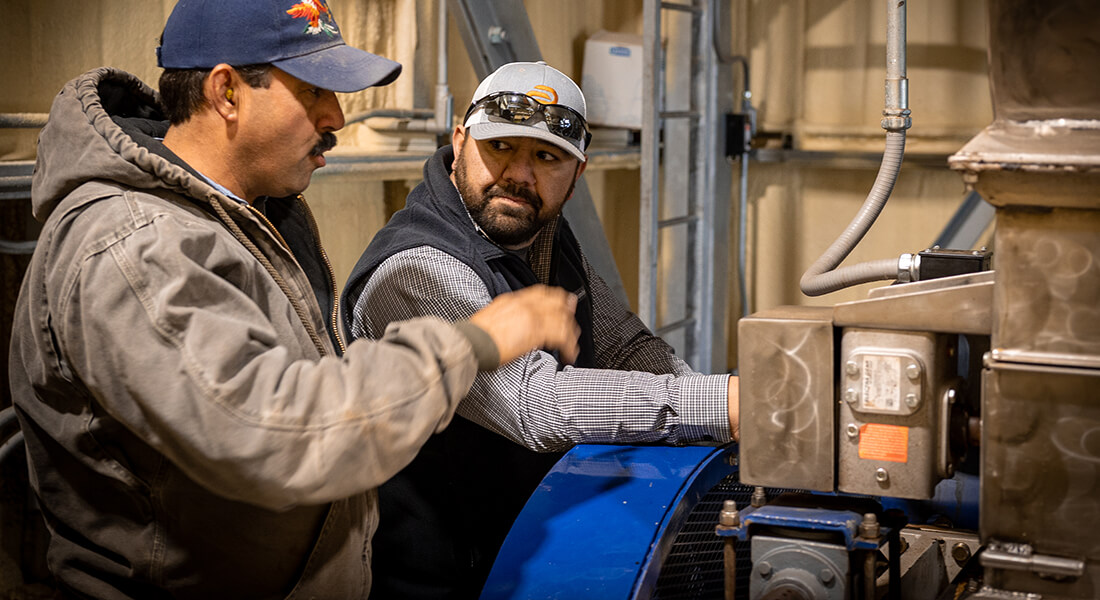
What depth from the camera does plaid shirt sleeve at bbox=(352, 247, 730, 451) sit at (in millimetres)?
1467

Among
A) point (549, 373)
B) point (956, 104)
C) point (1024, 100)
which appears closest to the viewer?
point (1024, 100)

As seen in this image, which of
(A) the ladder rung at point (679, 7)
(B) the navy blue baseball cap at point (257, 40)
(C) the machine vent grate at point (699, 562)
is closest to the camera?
(B) the navy blue baseball cap at point (257, 40)

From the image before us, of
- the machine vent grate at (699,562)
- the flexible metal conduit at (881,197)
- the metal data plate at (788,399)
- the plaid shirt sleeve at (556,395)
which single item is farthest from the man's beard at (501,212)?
the metal data plate at (788,399)

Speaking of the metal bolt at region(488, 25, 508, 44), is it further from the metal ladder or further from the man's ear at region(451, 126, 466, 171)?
the man's ear at region(451, 126, 466, 171)

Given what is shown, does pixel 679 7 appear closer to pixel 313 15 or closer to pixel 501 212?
pixel 501 212

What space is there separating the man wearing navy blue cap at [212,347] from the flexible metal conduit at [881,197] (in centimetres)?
70

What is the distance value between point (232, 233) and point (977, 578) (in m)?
0.92

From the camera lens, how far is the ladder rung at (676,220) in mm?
4016

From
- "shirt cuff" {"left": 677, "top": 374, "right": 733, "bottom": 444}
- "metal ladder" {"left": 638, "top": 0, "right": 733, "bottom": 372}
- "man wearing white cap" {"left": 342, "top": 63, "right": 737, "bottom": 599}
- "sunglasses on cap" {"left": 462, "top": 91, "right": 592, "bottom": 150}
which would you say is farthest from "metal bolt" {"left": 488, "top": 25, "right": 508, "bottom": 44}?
"shirt cuff" {"left": 677, "top": 374, "right": 733, "bottom": 444}

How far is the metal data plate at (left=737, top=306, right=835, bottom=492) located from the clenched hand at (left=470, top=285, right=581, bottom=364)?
0.67ft

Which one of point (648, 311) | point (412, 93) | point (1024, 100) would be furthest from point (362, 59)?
point (648, 311)

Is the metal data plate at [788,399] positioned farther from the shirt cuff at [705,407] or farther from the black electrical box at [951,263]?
the shirt cuff at [705,407]

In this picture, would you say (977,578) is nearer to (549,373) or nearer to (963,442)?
(963,442)

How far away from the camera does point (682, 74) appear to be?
4223 mm
